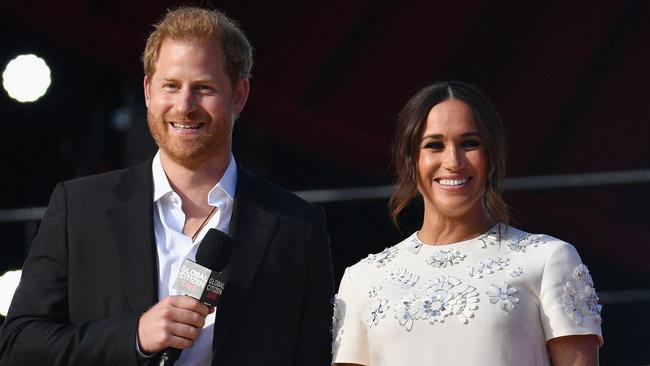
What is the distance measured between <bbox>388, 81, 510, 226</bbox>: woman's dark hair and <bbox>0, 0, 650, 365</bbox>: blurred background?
2.14 meters

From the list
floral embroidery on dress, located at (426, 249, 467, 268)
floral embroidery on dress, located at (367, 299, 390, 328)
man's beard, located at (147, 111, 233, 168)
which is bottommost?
floral embroidery on dress, located at (367, 299, 390, 328)

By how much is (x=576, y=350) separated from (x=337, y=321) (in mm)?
610

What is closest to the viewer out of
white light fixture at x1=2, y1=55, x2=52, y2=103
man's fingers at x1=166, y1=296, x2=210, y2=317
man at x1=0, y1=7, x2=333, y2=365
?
man's fingers at x1=166, y1=296, x2=210, y2=317

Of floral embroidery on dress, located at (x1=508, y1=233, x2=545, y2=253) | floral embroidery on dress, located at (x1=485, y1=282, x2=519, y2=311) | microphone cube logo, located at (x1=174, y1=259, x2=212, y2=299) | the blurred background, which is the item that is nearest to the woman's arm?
floral embroidery on dress, located at (x1=485, y1=282, x2=519, y2=311)

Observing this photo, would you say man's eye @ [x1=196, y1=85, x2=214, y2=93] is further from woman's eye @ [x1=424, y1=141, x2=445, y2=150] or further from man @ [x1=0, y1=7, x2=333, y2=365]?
woman's eye @ [x1=424, y1=141, x2=445, y2=150]

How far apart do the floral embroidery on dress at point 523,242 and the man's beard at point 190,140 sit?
72 centimetres

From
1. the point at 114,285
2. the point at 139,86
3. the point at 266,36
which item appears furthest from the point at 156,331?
the point at 139,86

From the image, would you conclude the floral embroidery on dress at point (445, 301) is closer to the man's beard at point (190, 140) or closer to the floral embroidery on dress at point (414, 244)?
the floral embroidery on dress at point (414, 244)

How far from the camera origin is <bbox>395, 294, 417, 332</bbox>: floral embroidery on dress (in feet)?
9.02

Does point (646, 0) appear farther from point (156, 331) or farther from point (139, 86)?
point (156, 331)

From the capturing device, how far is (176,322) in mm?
2365

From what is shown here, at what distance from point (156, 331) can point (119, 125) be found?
4157 mm

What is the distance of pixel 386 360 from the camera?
2781mm

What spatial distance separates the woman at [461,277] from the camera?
265cm
